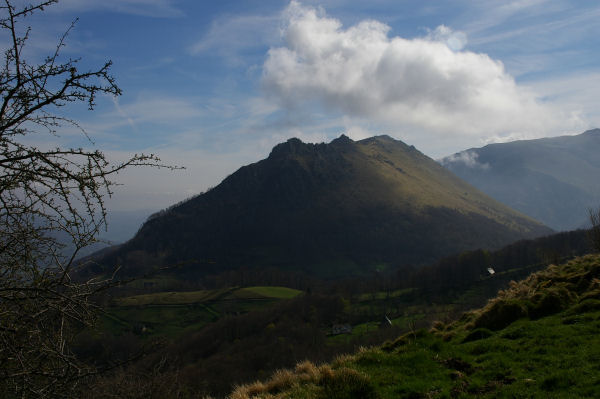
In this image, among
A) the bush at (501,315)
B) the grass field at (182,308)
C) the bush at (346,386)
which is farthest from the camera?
the grass field at (182,308)

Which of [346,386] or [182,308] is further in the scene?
[182,308]

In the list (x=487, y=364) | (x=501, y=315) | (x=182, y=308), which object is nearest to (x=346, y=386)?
(x=487, y=364)

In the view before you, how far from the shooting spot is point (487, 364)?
1038cm

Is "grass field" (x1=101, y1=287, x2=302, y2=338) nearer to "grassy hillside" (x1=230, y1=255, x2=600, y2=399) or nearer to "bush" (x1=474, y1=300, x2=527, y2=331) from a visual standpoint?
"bush" (x1=474, y1=300, x2=527, y2=331)

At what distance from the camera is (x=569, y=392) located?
779 centimetres

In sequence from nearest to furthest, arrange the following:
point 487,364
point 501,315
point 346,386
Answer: point 346,386 < point 487,364 < point 501,315

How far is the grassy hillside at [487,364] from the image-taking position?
862 cm

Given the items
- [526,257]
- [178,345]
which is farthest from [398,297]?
[178,345]

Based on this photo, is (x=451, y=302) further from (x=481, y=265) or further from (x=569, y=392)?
(x=569, y=392)

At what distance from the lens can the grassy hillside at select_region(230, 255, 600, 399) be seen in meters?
8.62

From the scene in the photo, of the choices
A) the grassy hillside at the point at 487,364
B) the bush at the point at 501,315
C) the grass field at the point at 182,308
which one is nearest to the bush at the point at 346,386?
the grassy hillside at the point at 487,364

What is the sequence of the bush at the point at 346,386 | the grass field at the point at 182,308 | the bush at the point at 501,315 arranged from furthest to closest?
the grass field at the point at 182,308, the bush at the point at 501,315, the bush at the point at 346,386

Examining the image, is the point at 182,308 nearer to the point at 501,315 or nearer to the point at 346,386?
the point at 501,315

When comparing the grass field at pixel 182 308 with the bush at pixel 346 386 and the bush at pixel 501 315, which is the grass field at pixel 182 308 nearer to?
the bush at pixel 501 315
